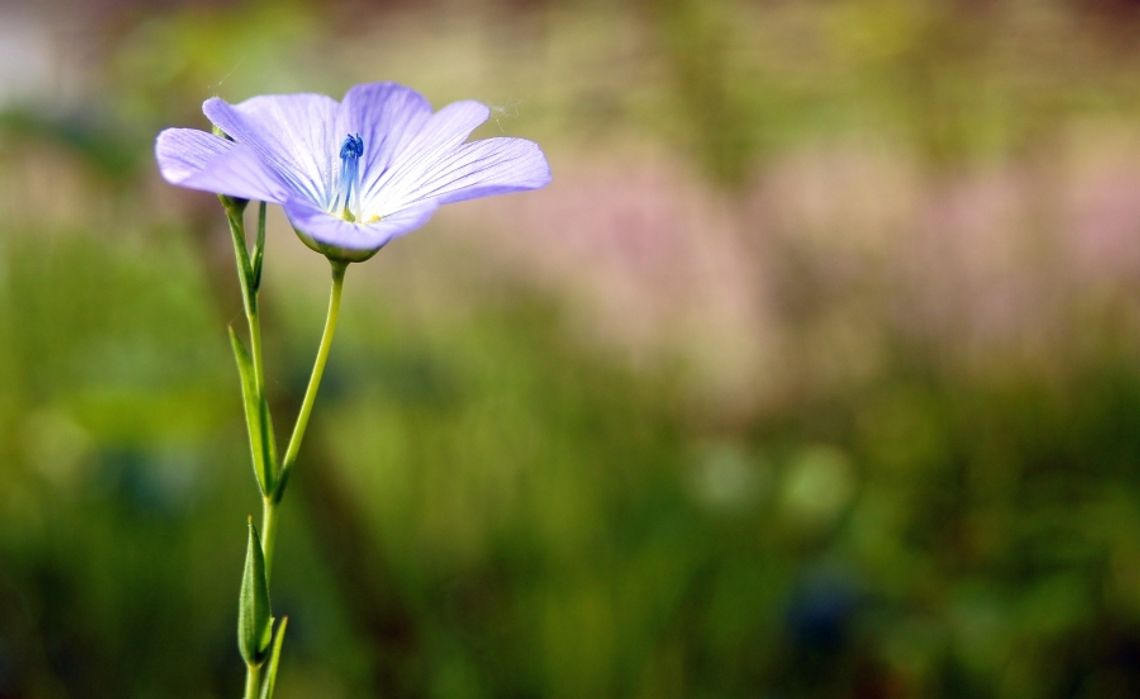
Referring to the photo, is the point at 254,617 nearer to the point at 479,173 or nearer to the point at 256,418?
the point at 256,418

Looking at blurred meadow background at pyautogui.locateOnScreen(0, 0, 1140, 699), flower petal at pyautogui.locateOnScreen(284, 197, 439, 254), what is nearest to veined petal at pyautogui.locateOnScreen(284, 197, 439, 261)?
flower petal at pyautogui.locateOnScreen(284, 197, 439, 254)

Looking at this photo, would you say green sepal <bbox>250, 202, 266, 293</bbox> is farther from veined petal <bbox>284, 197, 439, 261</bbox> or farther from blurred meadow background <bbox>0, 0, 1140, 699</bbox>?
blurred meadow background <bbox>0, 0, 1140, 699</bbox>

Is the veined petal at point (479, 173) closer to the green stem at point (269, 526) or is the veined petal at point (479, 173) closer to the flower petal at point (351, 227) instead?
the flower petal at point (351, 227)

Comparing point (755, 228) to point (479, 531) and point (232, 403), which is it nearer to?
point (479, 531)

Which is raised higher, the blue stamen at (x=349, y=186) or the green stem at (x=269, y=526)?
the blue stamen at (x=349, y=186)

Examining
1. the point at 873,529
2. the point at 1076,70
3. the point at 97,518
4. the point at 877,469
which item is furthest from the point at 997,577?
the point at 1076,70

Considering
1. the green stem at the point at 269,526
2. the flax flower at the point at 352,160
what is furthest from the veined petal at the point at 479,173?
the green stem at the point at 269,526

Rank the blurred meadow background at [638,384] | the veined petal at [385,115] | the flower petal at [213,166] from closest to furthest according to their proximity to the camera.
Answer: the flower petal at [213,166], the veined petal at [385,115], the blurred meadow background at [638,384]

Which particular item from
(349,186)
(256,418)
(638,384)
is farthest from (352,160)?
(638,384)
